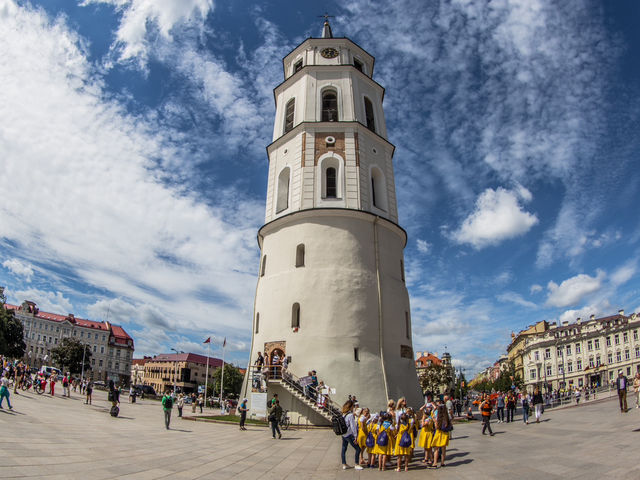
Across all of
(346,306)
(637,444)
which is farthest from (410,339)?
(637,444)

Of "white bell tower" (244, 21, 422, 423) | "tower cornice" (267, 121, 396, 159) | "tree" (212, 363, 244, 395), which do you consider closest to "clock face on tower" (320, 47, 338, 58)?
"white bell tower" (244, 21, 422, 423)

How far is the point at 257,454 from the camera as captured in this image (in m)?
12.8

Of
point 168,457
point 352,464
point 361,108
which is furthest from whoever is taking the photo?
point 361,108

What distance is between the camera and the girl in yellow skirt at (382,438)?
1138cm

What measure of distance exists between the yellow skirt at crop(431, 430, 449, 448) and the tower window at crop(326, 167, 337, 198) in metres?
18.2

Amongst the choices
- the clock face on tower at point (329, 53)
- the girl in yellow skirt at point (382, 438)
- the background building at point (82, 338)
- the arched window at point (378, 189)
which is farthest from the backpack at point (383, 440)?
the background building at point (82, 338)

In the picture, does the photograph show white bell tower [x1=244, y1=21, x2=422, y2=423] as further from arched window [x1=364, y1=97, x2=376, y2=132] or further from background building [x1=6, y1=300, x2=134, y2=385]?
background building [x1=6, y1=300, x2=134, y2=385]

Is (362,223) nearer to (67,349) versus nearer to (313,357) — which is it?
(313,357)

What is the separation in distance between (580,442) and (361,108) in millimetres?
24613

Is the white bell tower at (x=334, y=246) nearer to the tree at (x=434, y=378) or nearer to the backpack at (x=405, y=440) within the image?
the backpack at (x=405, y=440)

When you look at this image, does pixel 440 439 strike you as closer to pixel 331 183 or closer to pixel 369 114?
pixel 331 183

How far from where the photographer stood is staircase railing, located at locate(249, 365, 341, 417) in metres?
21.0

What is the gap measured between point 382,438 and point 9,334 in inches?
2508

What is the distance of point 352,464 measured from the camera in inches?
470
